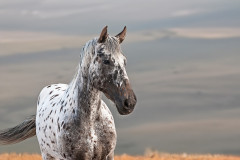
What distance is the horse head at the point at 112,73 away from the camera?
5.95 m

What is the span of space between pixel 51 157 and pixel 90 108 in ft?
5.81

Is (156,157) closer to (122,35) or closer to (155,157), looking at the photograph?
(155,157)

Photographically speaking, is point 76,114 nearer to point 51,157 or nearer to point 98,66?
point 98,66

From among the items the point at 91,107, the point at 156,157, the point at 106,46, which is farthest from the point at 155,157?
the point at 106,46

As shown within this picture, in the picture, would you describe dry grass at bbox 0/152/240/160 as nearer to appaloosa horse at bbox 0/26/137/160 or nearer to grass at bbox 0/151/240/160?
grass at bbox 0/151/240/160

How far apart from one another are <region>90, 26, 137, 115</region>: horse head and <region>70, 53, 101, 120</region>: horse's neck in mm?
208

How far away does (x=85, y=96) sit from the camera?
6.59 metres

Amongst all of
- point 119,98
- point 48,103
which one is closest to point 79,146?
point 119,98

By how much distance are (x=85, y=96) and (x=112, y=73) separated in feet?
2.38

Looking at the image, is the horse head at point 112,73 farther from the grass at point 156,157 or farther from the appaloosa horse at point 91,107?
the grass at point 156,157

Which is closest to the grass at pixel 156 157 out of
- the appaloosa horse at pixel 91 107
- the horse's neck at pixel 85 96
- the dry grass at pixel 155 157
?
the dry grass at pixel 155 157

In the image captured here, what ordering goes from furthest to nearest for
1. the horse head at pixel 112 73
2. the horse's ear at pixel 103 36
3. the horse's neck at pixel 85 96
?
the horse's neck at pixel 85 96, the horse's ear at pixel 103 36, the horse head at pixel 112 73

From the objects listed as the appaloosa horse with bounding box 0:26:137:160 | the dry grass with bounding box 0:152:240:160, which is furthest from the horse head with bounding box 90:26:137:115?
the dry grass with bounding box 0:152:240:160

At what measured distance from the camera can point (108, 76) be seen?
6.06 metres
